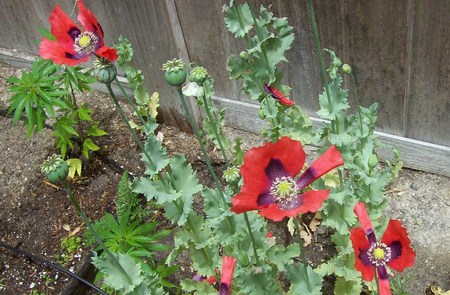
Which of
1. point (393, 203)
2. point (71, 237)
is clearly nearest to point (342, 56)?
point (393, 203)

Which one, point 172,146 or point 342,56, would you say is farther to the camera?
point 172,146

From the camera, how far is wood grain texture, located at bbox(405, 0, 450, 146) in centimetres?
233

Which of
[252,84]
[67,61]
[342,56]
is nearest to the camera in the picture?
[67,61]

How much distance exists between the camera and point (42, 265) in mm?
2930

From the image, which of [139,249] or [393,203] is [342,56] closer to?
[393,203]

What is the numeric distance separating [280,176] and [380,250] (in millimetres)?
420

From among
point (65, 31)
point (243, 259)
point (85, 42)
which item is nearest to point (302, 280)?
point (243, 259)

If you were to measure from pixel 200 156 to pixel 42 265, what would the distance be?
89 cm

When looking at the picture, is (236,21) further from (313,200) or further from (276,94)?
(313,200)

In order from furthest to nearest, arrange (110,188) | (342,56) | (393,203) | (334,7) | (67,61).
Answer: (110,188), (393,203), (342,56), (334,7), (67,61)

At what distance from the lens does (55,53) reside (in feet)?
6.92

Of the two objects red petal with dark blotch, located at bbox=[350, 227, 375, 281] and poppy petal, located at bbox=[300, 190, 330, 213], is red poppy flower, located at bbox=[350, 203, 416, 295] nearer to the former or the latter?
red petal with dark blotch, located at bbox=[350, 227, 375, 281]

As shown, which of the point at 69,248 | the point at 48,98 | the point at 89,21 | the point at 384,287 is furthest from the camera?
the point at 69,248

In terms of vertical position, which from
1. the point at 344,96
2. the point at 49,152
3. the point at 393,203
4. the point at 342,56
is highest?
the point at 344,96
